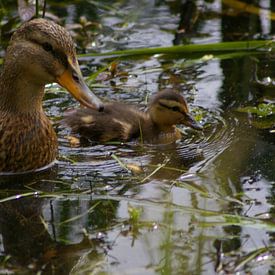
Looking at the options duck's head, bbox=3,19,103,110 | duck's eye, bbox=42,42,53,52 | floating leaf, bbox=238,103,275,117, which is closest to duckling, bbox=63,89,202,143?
floating leaf, bbox=238,103,275,117

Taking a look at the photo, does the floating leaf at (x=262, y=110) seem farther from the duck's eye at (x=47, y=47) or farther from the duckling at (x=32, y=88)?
the duck's eye at (x=47, y=47)

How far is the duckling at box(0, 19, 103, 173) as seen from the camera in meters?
4.43

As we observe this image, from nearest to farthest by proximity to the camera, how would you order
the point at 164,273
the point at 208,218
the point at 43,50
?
the point at 164,273 → the point at 208,218 → the point at 43,50

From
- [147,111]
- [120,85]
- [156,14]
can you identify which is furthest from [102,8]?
[147,111]

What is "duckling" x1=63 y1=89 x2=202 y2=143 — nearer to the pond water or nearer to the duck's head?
the pond water

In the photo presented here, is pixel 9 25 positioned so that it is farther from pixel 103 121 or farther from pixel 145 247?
pixel 145 247

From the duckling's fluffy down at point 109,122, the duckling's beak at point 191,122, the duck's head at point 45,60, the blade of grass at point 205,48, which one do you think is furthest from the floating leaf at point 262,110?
the duck's head at point 45,60

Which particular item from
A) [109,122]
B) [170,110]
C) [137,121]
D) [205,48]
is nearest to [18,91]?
[109,122]

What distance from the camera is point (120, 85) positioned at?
5559 millimetres

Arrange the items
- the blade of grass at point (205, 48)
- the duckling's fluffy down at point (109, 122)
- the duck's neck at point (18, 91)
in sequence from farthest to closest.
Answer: the blade of grass at point (205, 48) < the duckling's fluffy down at point (109, 122) < the duck's neck at point (18, 91)

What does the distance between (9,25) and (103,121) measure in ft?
4.99

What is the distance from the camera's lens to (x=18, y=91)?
457 centimetres

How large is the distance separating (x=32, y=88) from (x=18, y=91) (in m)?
0.07

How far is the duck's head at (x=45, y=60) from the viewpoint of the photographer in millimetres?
4414
